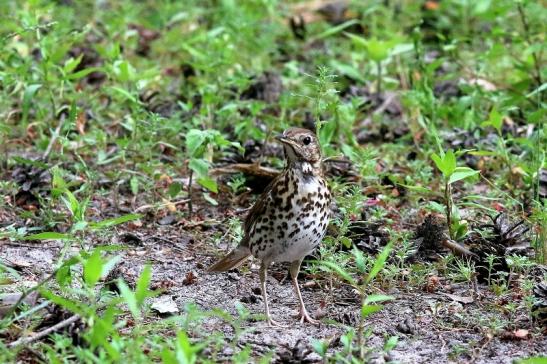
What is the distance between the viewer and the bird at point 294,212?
5.75 meters

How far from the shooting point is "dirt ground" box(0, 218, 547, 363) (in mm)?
5227

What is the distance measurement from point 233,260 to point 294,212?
655 millimetres

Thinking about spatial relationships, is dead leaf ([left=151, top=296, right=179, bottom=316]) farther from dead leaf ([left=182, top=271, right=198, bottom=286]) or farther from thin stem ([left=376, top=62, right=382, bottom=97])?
thin stem ([left=376, top=62, right=382, bottom=97])

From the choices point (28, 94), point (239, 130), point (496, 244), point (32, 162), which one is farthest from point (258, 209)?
point (28, 94)

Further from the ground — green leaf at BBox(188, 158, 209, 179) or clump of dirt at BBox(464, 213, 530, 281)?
green leaf at BBox(188, 158, 209, 179)

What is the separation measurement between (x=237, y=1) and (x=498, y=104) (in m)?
3.64

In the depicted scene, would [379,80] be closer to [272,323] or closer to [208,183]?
[208,183]

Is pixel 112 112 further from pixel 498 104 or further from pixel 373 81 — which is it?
pixel 498 104

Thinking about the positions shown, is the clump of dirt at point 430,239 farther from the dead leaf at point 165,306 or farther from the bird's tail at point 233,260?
the dead leaf at point 165,306

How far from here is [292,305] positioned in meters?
6.08

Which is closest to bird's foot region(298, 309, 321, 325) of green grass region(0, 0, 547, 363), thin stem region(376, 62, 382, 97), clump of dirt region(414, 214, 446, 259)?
green grass region(0, 0, 547, 363)

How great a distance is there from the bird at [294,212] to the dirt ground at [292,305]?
17 cm

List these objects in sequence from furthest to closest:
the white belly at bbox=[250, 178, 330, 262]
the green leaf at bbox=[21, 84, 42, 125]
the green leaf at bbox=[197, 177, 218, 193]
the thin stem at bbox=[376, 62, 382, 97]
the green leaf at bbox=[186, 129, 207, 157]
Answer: the thin stem at bbox=[376, 62, 382, 97] < the green leaf at bbox=[21, 84, 42, 125] < the green leaf at bbox=[197, 177, 218, 193] < the green leaf at bbox=[186, 129, 207, 157] < the white belly at bbox=[250, 178, 330, 262]

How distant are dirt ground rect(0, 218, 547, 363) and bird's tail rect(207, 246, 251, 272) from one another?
0.09 meters
